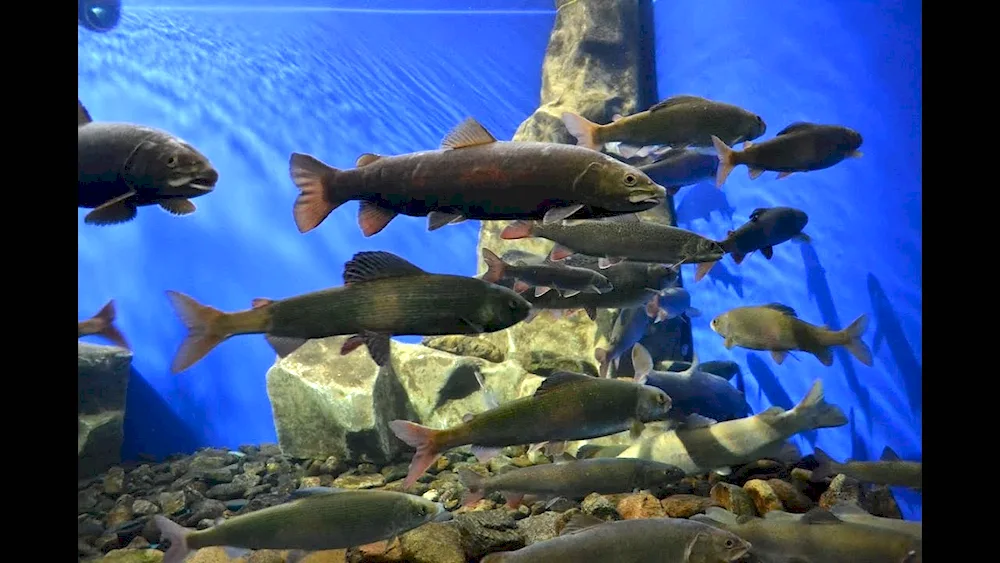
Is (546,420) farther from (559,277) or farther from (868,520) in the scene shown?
(868,520)

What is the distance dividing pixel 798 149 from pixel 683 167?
1.14m

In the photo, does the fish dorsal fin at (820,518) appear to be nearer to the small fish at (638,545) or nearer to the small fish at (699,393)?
the small fish at (638,545)

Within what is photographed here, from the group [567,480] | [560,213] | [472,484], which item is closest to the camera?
[560,213]

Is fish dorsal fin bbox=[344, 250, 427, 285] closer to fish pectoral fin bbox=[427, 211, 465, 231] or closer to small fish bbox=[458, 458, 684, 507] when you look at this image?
fish pectoral fin bbox=[427, 211, 465, 231]

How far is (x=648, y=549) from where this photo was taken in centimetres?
229

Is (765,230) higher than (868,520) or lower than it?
higher

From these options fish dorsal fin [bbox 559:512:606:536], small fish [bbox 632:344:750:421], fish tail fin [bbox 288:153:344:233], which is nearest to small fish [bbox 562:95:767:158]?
fish tail fin [bbox 288:153:344:233]

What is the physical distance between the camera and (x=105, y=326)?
6.95 feet

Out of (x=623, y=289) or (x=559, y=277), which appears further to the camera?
(x=623, y=289)

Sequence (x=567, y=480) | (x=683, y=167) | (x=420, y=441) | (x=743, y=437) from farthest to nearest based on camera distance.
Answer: (x=683, y=167), (x=743, y=437), (x=567, y=480), (x=420, y=441)

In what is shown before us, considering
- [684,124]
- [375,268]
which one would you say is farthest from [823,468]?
→ [375,268]
